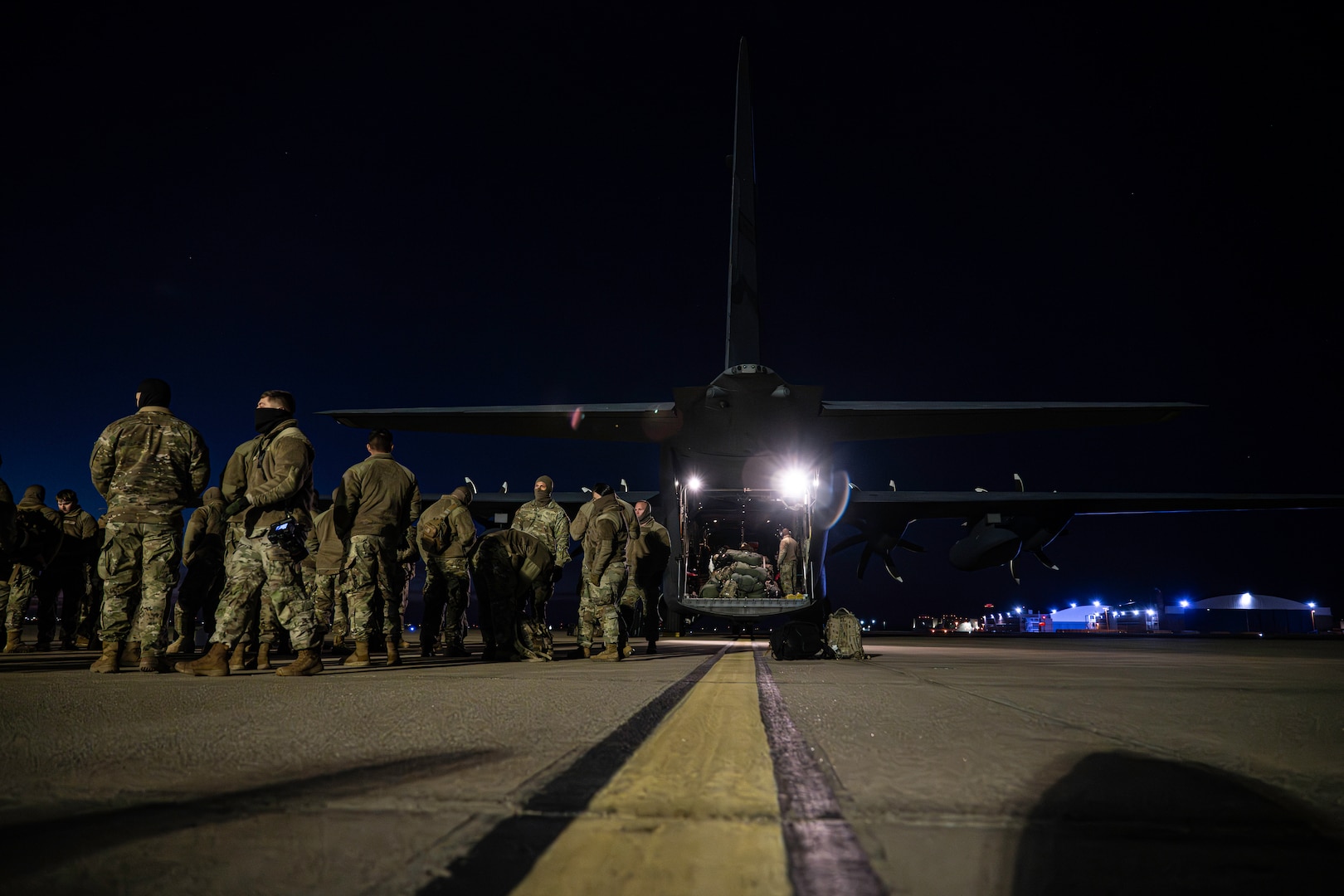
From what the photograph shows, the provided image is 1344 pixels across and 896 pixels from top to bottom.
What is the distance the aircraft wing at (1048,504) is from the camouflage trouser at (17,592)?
13.9 m

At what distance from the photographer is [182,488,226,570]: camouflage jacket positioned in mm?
7648

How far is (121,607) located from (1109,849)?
585 cm

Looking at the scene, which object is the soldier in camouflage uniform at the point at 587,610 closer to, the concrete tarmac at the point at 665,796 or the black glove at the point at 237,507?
the black glove at the point at 237,507

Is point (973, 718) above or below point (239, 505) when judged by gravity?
below

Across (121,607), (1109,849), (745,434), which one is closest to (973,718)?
(1109,849)

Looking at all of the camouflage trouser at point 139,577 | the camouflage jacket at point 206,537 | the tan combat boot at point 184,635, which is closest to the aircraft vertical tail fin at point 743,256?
the camouflage jacket at point 206,537

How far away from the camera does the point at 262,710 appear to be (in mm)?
2871

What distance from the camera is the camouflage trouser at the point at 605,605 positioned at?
7.11 m

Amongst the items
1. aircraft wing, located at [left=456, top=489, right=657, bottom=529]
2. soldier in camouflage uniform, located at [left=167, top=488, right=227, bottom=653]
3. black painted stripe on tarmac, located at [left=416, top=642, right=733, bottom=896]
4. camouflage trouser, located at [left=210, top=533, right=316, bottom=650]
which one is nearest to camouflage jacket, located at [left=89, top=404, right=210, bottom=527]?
camouflage trouser, located at [left=210, top=533, right=316, bottom=650]

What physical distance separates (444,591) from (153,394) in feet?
12.6

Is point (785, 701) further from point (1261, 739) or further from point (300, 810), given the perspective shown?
point (300, 810)

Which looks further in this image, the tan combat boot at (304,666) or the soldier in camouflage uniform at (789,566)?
the soldier in camouflage uniform at (789,566)

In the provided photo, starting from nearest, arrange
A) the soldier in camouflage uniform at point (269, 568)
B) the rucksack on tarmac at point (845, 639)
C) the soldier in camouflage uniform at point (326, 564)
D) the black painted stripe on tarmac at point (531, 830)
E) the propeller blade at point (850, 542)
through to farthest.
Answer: the black painted stripe on tarmac at point (531, 830), the soldier in camouflage uniform at point (269, 568), the soldier in camouflage uniform at point (326, 564), the rucksack on tarmac at point (845, 639), the propeller blade at point (850, 542)

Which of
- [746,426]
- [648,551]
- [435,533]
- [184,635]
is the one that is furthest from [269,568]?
[746,426]
